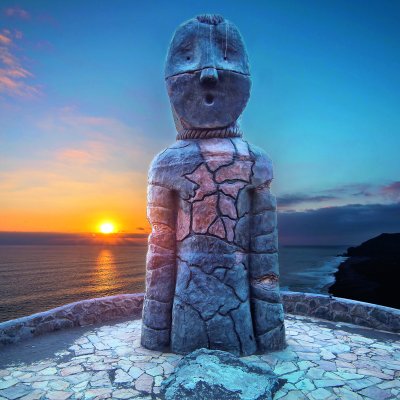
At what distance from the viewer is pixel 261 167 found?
4926 millimetres

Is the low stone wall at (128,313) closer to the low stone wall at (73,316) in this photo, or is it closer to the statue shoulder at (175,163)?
the low stone wall at (73,316)

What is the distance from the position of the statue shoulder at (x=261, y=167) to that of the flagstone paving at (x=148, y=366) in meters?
2.40

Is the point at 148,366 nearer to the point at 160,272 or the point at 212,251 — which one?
the point at 160,272

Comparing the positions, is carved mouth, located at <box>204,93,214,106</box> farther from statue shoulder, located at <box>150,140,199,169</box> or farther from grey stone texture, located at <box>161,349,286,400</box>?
grey stone texture, located at <box>161,349,286,400</box>

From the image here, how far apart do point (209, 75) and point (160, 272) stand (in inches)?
111

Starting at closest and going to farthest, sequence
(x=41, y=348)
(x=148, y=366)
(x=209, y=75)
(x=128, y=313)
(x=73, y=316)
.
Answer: (x=148, y=366)
(x=209, y=75)
(x=41, y=348)
(x=73, y=316)
(x=128, y=313)

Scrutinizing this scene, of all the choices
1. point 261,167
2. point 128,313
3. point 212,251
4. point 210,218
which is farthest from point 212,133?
point 128,313

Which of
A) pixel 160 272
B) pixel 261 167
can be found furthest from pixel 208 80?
pixel 160 272

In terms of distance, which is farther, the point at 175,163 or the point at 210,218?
the point at 175,163

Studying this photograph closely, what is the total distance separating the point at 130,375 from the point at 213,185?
2572mm

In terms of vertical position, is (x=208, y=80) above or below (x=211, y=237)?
above

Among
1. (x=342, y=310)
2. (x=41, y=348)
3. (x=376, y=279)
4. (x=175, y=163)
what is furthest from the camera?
(x=376, y=279)

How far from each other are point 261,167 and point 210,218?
1077 mm

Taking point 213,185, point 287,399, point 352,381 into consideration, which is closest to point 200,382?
point 287,399
